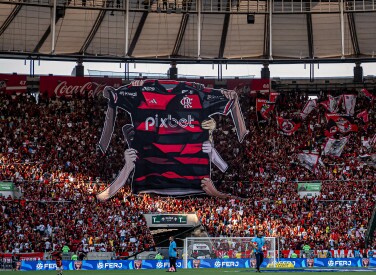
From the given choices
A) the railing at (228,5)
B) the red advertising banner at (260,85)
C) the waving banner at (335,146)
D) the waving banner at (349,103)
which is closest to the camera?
the railing at (228,5)

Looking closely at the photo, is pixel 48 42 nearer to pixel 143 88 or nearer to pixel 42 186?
pixel 143 88

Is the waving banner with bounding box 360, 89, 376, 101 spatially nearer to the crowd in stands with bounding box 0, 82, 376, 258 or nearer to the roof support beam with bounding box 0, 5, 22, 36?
the crowd in stands with bounding box 0, 82, 376, 258

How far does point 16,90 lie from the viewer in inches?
2462

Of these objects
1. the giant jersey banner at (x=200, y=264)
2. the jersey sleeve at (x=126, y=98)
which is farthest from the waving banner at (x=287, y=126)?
the giant jersey banner at (x=200, y=264)

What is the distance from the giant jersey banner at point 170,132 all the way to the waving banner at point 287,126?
4.40 m

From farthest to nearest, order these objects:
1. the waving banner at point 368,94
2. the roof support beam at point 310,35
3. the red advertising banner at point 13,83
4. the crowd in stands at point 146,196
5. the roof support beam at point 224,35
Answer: the waving banner at point 368,94
the red advertising banner at point 13,83
the roof support beam at point 224,35
the roof support beam at point 310,35
the crowd in stands at point 146,196

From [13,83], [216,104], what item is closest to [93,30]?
[13,83]

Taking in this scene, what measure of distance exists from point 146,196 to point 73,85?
43.4ft

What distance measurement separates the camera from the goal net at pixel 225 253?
4266cm

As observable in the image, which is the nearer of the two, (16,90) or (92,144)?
(92,144)

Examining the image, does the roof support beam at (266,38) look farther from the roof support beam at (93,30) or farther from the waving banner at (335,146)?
the roof support beam at (93,30)

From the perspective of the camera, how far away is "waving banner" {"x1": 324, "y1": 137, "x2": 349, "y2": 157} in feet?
196

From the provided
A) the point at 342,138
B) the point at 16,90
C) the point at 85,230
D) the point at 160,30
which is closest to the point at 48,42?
the point at 16,90

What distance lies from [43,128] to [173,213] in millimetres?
12943
